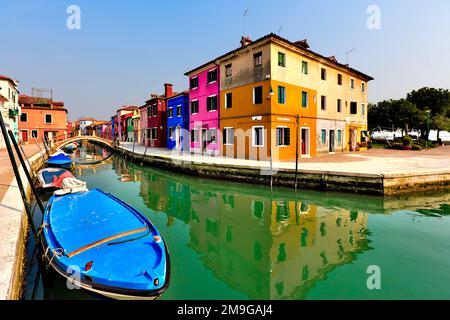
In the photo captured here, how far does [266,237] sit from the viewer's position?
8.17 m

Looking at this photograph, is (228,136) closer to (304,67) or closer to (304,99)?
(304,99)

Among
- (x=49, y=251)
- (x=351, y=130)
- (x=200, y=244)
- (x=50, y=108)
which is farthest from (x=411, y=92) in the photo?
(x=50, y=108)

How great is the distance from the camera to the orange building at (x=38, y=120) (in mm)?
43750

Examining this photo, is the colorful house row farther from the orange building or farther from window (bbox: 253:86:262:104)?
the orange building

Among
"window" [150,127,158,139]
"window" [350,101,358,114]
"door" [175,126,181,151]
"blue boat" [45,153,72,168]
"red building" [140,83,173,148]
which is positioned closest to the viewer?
"blue boat" [45,153,72,168]

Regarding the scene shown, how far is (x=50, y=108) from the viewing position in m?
46.0

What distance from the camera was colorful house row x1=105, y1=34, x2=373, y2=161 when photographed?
63.1 feet

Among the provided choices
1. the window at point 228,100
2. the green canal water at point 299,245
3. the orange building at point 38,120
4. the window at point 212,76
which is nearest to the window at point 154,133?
the window at point 212,76

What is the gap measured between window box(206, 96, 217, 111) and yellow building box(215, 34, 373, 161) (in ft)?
3.74

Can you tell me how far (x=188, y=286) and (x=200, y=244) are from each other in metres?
2.34

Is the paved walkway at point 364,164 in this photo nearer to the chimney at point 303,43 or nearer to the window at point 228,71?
the window at point 228,71

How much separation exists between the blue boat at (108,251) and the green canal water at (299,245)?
87 cm

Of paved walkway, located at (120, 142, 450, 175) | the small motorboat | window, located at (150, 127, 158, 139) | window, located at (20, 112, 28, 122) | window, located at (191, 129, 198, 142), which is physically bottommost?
the small motorboat

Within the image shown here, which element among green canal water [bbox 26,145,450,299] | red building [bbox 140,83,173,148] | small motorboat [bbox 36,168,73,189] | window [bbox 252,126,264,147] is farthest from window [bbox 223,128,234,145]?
red building [bbox 140,83,173,148]
